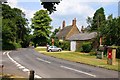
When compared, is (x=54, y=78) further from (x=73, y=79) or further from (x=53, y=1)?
(x=53, y=1)

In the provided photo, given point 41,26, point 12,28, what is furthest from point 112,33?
point 41,26

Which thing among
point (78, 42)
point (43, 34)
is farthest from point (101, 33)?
point (43, 34)

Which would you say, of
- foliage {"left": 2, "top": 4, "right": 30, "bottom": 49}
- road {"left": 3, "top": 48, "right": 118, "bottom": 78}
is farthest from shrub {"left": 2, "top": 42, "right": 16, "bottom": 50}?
road {"left": 3, "top": 48, "right": 118, "bottom": 78}

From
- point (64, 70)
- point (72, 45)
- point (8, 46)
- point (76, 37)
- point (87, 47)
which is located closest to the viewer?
point (64, 70)

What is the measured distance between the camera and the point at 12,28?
275 ft

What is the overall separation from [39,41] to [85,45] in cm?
5279

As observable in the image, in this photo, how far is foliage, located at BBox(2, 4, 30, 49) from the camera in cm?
7959

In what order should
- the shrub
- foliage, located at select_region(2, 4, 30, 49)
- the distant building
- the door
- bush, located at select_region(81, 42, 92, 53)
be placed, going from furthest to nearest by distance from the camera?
the shrub → foliage, located at select_region(2, 4, 30, 49) → the door → the distant building → bush, located at select_region(81, 42, 92, 53)

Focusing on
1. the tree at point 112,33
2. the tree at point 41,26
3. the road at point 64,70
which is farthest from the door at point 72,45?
the road at point 64,70

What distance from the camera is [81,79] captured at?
18484 mm

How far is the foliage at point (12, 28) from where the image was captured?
79.6 m

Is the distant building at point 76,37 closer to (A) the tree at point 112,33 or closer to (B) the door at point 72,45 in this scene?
(B) the door at point 72,45

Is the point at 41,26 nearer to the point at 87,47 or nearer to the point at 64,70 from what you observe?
the point at 87,47

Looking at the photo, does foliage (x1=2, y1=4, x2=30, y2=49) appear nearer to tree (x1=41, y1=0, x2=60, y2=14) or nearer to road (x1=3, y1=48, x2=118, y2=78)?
road (x1=3, y1=48, x2=118, y2=78)
